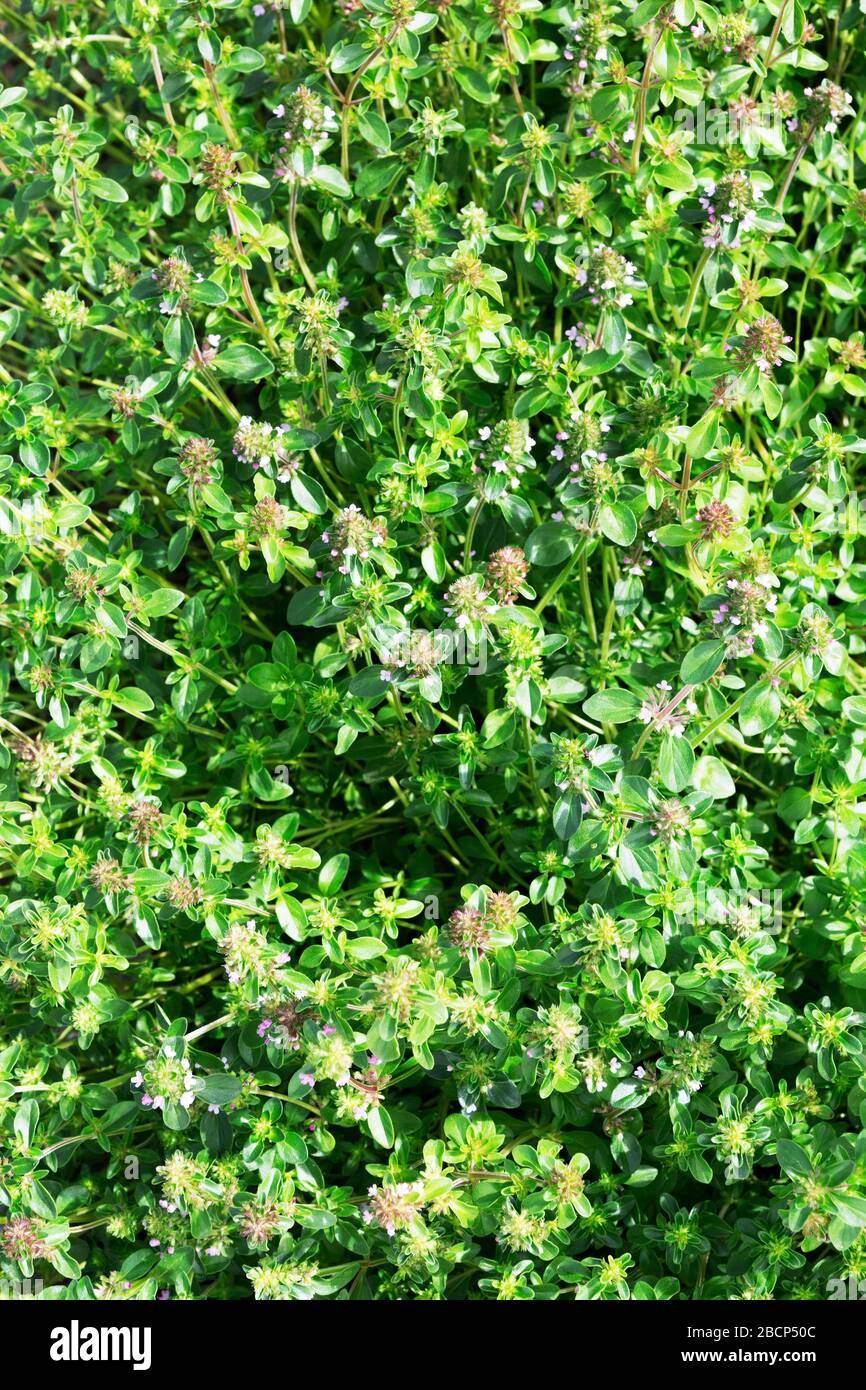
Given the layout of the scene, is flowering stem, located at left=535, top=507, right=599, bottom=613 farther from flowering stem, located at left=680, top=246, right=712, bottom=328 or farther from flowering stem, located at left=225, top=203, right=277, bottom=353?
flowering stem, located at left=225, top=203, right=277, bottom=353

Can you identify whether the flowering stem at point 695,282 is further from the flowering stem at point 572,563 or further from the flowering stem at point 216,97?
the flowering stem at point 216,97

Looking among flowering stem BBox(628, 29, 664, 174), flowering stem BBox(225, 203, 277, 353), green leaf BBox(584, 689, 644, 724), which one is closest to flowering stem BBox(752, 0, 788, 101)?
flowering stem BBox(628, 29, 664, 174)

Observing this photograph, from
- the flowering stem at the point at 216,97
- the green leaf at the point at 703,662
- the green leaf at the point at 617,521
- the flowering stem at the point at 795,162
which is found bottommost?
the green leaf at the point at 703,662

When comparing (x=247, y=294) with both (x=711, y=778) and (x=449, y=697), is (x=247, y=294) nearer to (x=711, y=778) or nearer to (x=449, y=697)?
(x=449, y=697)

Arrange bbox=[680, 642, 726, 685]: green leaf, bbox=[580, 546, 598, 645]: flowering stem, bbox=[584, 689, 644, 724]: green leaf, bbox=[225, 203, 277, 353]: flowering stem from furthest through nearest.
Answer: bbox=[580, 546, 598, 645]: flowering stem < bbox=[225, 203, 277, 353]: flowering stem < bbox=[584, 689, 644, 724]: green leaf < bbox=[680, 642, 726, 685]: green leaf

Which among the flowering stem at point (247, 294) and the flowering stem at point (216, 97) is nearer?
the flowering stem at point (247, 294)

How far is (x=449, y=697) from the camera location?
3.11 m

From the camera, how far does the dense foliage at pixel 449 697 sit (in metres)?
2.72

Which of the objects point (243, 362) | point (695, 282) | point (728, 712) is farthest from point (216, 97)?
point (728, 712)

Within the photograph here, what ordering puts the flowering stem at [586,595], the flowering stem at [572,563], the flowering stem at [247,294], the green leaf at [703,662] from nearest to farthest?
the green leaf at [703,662] < the flowering stem at [572,563] < the flowering stem at [247,294] < the flowering stem at [586,595]

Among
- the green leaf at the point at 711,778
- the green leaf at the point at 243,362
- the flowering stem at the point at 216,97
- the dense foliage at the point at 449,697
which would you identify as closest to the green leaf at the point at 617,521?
the dense foliage at the point at 449,697

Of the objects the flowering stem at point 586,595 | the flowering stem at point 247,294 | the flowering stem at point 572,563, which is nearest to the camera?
the flowering stem at point 572,563

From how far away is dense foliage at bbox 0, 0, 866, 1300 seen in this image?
2717 millimetres
